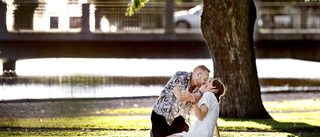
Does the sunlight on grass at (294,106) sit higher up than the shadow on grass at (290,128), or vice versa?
the shadow on grass at (290,128)

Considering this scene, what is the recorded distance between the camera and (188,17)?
29672 mm

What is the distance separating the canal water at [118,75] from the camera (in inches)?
1185

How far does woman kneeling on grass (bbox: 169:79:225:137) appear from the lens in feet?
24.2

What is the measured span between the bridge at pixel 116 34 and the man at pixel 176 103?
1793 centimetres

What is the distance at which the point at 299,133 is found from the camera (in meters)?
11.5

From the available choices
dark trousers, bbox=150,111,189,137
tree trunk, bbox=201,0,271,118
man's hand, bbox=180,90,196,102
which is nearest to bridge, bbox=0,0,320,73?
tree trunk, bbox=201,0,271,118

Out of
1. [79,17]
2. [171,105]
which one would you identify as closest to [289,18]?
[79,17]

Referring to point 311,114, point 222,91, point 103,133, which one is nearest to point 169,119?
point 222,91

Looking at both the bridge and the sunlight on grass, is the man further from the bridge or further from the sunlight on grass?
the bridge

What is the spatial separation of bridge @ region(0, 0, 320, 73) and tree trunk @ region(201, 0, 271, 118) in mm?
→ 11259

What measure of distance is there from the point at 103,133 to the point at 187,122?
3498mm

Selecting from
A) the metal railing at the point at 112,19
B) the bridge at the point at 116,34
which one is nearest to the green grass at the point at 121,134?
the bridge at the point at 116,34

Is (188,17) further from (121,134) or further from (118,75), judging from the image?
(121,134)

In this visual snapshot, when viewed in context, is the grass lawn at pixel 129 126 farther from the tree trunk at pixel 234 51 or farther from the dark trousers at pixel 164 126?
the dark trousers at pixel 164 126
